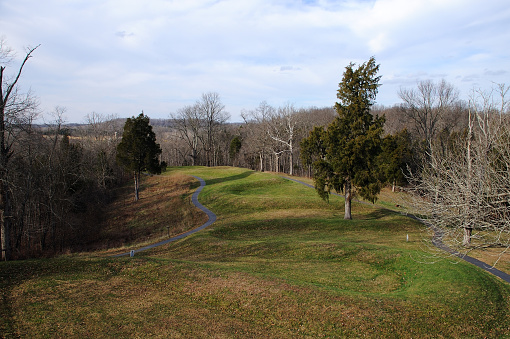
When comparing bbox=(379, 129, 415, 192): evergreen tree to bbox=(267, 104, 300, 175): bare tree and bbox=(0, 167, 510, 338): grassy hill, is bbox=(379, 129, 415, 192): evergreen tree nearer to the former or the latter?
bbox=(267, 104, 300, 175): bare tree

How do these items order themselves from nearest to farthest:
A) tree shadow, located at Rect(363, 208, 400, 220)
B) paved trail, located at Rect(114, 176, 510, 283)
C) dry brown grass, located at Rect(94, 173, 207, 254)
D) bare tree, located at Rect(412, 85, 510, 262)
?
bare tree, located at Rect(412, 85, 510, 262) < paved trail, located at Rect(114, 176, 510, 283) < dry brown grass, located at Rect(94, 173, 207, 254) < tree shadow, located at Rect(363, 208, 400, 220)

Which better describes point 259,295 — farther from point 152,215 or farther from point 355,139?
point 152,215

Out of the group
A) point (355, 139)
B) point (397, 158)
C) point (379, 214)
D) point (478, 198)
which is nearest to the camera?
point (478, 198)

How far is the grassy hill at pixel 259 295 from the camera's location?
9625mm

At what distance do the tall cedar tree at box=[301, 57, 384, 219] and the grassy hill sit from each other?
26.5ft

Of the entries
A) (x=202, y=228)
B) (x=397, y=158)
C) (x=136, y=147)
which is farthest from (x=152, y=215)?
(x=397, y=158)

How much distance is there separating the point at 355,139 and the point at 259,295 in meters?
18.0

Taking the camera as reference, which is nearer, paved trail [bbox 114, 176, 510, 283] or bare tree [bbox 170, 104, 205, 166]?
paved trail [bbox 114, 176, 510, 283]

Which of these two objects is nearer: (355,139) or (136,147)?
(355,139)

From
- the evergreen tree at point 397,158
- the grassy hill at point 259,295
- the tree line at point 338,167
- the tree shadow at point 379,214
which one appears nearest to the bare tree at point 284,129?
the tree line at point 338,167

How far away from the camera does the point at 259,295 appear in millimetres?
11367

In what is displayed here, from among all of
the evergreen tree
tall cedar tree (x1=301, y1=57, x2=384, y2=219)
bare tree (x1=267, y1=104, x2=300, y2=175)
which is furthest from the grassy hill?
bare tree (x1=267, y1=104, x2=300, y2=175)

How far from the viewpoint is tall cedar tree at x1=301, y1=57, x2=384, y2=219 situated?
1021 inches

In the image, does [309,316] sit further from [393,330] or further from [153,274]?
[153,274]
